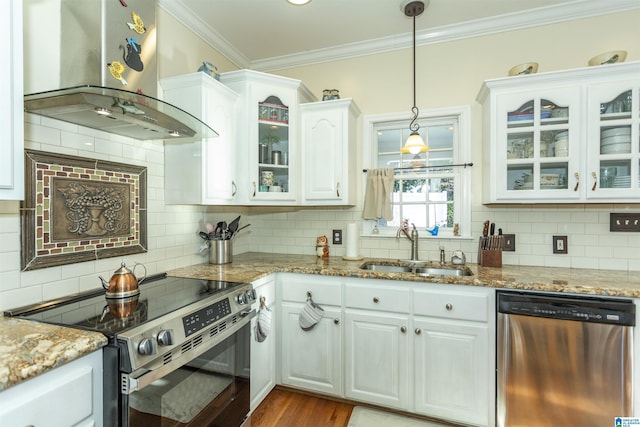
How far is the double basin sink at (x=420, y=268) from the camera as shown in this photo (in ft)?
7.25

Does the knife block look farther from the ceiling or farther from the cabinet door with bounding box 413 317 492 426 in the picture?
the ceiling

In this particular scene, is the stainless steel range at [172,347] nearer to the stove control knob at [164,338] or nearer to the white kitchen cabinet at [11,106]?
the stove control knob at [164,338]

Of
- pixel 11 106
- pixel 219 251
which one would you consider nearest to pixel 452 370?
pixel 219 251

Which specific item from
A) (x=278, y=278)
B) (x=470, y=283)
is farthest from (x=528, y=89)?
(x=278, y=278)

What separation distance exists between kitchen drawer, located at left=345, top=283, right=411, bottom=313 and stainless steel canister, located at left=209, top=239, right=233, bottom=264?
96 cm

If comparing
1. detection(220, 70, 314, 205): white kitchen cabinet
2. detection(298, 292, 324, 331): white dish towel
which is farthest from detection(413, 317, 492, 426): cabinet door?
detection(220, 70, 314, 205): white kitchen cabinet

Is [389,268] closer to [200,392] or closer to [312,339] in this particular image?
[312,339]

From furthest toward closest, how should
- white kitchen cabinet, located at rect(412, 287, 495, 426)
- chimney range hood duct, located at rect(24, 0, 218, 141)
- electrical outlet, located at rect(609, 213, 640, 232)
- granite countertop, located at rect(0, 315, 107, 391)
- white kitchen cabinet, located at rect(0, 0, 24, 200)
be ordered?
electrical outlet, located at rect(609, 213, 640, 232)
white kitchen cabinet, located at rect(412, 287, 495, 426)
chimney range hood duct, located at rect(24, 0, 218, 141)
white kitchen cabinet, located at rect(0, 0, 24, 200)
granite countertop, located at rect(0, 315, 107, 391)

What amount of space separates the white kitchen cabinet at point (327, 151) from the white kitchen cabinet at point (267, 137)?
74 mm

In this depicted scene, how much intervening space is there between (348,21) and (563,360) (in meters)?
Answer: 2.58

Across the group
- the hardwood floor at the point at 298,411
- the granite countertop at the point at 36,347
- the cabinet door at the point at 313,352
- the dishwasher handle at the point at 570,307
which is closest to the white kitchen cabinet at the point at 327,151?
the cabinet door at the point at 313,352

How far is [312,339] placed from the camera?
82.9 inches

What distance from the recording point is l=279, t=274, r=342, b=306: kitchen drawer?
2.06 m

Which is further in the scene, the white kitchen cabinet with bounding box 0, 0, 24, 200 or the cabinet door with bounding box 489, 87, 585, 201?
the cabinet door with bounding box 489, 87, 585, 201
